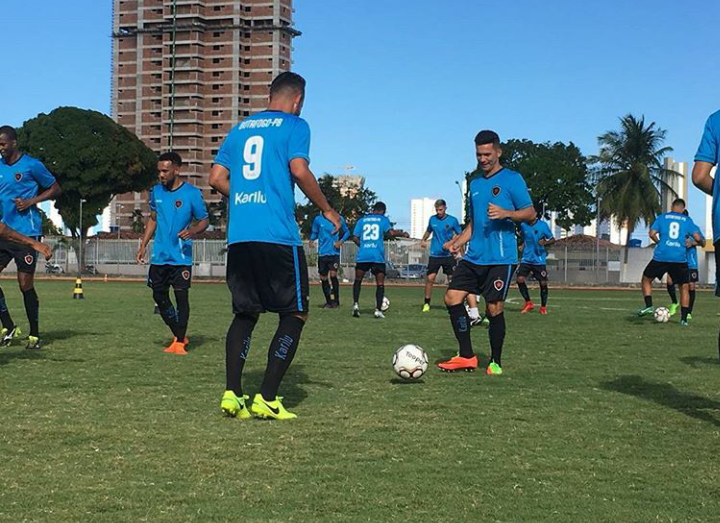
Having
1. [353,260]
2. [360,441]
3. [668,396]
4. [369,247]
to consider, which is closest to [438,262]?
[369,247]

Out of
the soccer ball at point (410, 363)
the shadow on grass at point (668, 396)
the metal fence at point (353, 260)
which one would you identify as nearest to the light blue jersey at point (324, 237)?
the shadow on grass at point (668, 396)

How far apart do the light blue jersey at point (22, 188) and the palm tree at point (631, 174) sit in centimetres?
7078

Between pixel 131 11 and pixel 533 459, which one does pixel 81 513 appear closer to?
pixel 533 459

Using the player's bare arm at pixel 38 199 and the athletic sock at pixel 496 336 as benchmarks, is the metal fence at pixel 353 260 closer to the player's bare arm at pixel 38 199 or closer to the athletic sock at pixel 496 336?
the player's bare arm at pixel 38 199

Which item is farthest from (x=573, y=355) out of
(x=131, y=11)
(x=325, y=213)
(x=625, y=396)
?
(x=131, y=11)

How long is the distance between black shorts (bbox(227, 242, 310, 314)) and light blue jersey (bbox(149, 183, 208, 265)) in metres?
4.33

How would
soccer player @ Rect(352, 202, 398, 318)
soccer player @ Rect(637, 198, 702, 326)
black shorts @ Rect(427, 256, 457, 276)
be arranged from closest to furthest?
1. soccer player @ Rect(637, 198, 702, 326)
2. soccer player @ Rect(352, 202, 398, 318)
3. black shorts @ Rect(427, 256, 457, 276)

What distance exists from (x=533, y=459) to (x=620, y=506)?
3.06 ft

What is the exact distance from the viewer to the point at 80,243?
64.2 m

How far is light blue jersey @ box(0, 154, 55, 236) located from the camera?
9797 millimetres

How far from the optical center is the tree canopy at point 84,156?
72438 mm

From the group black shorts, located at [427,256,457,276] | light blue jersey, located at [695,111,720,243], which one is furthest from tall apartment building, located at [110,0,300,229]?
light blue jersey, located at [695,111,720,243]

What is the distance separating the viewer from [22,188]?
988cm

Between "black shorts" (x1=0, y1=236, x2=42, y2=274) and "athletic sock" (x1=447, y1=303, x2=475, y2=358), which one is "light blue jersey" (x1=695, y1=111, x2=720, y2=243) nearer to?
"athletic sock" (x1=447, y1=303, x2=475, y2=358)
